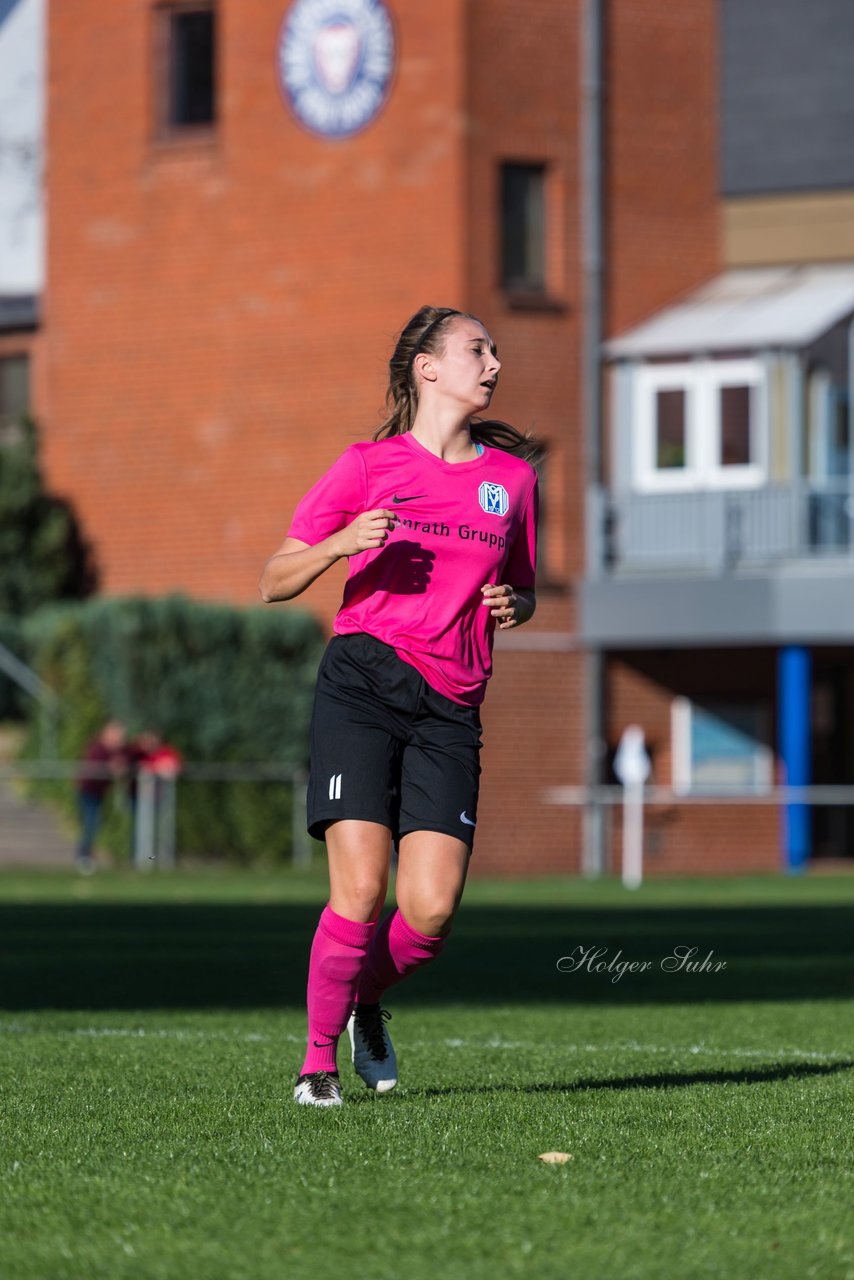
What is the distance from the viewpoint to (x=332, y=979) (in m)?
7.07

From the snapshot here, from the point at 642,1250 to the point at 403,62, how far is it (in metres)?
30.6

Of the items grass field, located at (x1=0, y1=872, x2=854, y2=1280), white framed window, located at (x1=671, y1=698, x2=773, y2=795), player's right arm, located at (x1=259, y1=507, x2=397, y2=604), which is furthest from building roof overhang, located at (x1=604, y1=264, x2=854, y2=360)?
player's right arm, located at (x1=259, y1=507, x2=397, y2=604)

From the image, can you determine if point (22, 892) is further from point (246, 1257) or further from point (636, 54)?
point (246, 1257)

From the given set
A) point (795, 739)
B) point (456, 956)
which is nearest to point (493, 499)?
point (456, 956)

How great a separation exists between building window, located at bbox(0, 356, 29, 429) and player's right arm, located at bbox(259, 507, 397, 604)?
31.1 meters

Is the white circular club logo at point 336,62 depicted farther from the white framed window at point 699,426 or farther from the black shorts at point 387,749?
the black shorts at point 387,749

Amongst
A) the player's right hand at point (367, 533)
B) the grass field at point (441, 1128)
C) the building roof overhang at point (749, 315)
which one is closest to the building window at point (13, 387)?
the building roof overhang at point (749, 315)

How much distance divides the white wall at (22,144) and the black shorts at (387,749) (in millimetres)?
30790

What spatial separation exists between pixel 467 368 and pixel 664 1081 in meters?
2.31

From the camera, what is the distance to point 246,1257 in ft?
15.1

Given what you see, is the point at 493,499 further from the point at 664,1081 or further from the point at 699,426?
the point at 699,426

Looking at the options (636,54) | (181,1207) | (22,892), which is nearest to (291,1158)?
(181,1207)

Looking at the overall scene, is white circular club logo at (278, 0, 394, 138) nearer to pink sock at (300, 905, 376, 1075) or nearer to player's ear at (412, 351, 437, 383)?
player's ear at (412, 351, 437, 383)

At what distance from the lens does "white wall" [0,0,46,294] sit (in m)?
36.9
